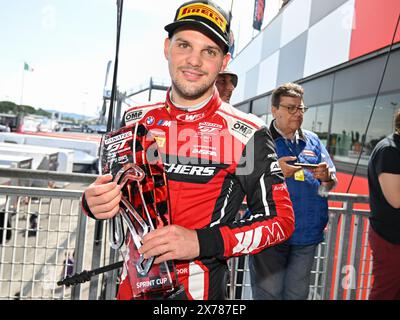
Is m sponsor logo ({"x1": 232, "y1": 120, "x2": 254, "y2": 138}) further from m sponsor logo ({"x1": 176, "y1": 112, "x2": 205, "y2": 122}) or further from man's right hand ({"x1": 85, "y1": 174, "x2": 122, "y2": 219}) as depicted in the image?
man's right hand ({"x1": 85, "y1": 174, "x2": 122, "y2": 219})

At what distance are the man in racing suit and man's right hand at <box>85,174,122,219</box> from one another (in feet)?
0.15

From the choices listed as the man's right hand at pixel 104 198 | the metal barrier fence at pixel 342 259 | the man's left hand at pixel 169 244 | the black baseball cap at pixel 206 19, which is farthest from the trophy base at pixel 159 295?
the metal barrier fence at pixel 342 259

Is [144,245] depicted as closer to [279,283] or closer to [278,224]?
[278,224]

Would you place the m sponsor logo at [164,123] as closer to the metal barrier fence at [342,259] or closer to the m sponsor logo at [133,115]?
the m sponsor logo at [133,115]

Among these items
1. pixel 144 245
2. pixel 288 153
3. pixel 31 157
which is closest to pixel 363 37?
pixel 288 153

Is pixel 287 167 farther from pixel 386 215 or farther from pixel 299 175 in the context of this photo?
pixel 386 215

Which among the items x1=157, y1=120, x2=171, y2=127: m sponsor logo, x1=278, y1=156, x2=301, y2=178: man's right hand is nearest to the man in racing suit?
x1=157, y1=120, x2=171, y2=127: m sponsor logo

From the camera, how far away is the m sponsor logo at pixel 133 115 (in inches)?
48.7

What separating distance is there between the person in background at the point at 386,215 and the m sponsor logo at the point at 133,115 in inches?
47.0

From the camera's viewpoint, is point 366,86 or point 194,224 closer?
point 194,224

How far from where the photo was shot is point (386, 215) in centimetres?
174

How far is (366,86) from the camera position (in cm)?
358

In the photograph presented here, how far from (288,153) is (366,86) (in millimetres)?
2152
